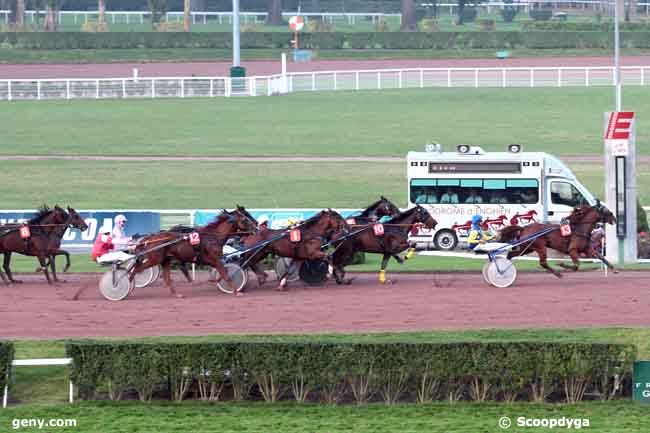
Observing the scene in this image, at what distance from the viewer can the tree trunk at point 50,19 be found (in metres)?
70.1

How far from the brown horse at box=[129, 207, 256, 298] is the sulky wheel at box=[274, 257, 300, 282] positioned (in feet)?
3.76

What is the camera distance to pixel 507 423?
42.3 feet

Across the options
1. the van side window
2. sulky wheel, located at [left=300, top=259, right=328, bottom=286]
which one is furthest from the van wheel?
sulky wheel, located at [left=300, top=259, right=328, bottom=286]

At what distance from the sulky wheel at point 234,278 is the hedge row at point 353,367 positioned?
612 cm

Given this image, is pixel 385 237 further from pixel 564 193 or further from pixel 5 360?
pixel 5 360

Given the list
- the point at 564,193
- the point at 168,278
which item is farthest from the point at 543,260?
the point at 564,193

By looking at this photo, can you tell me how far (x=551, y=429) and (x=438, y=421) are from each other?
1057 mm

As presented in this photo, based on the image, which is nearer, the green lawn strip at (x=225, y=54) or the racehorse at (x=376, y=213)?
the racehorse at (x=376, y=213)

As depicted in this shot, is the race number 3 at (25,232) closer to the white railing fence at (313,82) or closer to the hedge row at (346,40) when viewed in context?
the white railing fence at (313,82)

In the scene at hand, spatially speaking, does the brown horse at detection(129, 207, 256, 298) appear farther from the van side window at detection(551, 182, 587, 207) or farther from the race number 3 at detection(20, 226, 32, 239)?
the van side window at detection(551, 182, 587, 207)

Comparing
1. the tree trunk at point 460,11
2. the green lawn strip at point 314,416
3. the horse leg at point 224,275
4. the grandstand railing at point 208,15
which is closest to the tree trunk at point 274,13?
the grandstand railing at point 208,15

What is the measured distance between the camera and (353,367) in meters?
13.5

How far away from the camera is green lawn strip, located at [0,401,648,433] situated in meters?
12.8

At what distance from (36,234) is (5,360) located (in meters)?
6.88
